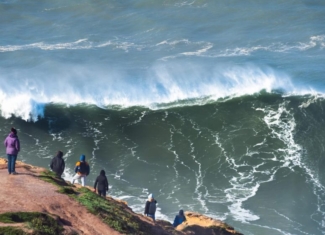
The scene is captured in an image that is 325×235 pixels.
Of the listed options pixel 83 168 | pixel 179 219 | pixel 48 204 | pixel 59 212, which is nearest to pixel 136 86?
pixel 83 168

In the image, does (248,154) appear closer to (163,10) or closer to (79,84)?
(79,84)

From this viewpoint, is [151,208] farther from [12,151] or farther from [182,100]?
[182,100]

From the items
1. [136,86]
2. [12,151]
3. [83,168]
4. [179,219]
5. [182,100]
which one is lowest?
[179,219]

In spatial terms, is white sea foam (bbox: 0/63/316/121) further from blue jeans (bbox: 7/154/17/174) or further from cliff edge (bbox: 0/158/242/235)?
cliff edge (bbox: 0/158/242/235)

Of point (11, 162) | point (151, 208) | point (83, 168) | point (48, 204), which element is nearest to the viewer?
point (48, 204)

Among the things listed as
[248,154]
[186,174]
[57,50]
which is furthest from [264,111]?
[57,50]

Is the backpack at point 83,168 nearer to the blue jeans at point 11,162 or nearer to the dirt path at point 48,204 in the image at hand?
the blue jeans at point 11,162
